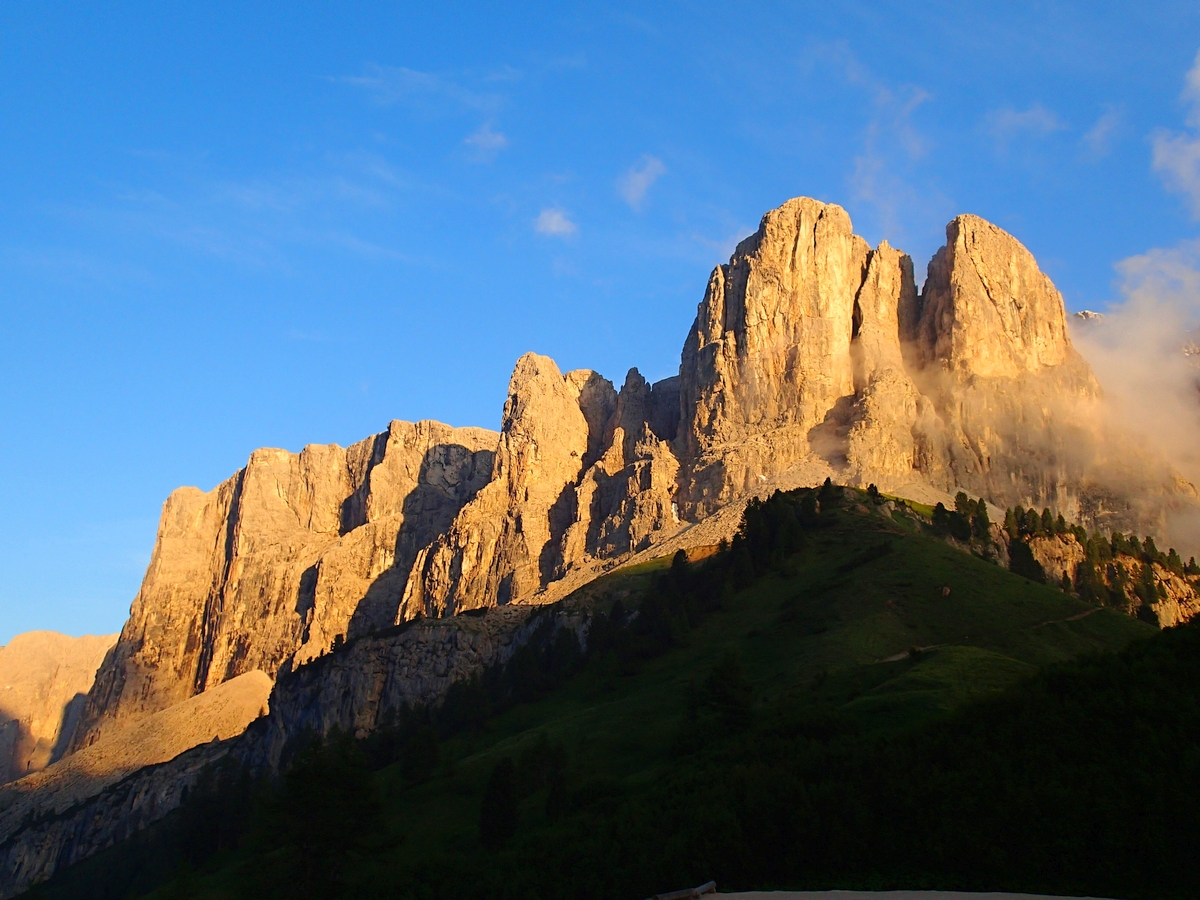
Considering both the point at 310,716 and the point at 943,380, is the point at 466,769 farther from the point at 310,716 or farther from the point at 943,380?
Answer: the point at 943,380

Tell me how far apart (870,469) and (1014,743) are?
11385cm

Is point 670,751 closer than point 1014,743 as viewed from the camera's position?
No

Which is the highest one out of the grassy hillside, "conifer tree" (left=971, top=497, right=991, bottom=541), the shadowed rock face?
the shadowed rock face

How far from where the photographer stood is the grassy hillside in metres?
51.6

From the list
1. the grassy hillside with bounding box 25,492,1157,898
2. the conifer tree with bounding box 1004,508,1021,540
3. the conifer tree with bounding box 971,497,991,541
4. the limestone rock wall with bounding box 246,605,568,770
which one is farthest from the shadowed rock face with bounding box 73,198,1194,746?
the grassy hillside with bounding box 25,492,1157,898

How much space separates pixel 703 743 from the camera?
74.1m

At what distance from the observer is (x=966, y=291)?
180125 millimetres

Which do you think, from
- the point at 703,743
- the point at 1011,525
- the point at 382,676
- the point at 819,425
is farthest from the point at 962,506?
the point at 703,743

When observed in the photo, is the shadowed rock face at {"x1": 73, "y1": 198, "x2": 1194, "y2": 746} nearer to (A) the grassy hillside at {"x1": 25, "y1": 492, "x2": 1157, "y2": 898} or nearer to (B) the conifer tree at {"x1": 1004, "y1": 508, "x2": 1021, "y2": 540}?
(B) the conifer tree at {"x1": 1004, "y1": 508, "x2": 1021, "y2": 540}

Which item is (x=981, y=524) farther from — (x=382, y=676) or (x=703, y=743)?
(x=703, y=743)

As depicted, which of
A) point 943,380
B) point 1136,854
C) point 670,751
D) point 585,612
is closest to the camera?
point 1136,854

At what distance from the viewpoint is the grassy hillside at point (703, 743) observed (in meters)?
51.6

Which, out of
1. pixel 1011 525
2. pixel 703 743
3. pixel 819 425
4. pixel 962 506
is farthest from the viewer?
pixel 819 425

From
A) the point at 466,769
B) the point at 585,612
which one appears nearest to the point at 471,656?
the point at 585,612
